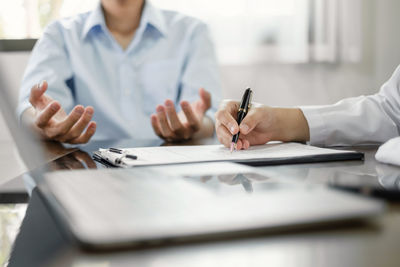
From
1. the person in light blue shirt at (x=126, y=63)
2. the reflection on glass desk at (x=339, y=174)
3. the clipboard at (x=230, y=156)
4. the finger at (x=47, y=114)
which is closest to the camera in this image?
the reflection on glass desk at (x=339, y=174)

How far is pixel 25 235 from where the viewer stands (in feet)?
1.09

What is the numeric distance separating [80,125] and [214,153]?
0.40 meters

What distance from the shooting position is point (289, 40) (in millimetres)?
2412

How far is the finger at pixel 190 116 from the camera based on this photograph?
1.08 m

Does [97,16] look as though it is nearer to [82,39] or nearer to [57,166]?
[82,39]

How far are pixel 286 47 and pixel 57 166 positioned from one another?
1897 mm

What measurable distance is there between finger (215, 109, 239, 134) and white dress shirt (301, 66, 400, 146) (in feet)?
0.58

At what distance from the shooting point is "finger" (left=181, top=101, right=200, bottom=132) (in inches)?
42.4

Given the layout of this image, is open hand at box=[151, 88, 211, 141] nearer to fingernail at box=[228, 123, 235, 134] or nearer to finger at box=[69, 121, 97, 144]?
finger at box=[69, 121, 97, 144]

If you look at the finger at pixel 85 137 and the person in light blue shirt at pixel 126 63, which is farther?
the person in light blue shirt at pixel 126 63

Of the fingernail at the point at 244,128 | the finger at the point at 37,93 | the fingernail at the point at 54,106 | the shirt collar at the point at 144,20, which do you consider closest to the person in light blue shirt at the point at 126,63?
the shirt collar at the point at 144,20

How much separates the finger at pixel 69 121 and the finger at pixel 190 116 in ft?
0.74

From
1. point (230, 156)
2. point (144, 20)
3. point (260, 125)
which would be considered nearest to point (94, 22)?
point (144, 20)

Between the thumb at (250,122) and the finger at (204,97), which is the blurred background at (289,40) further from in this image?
the thumb at (250,122)
